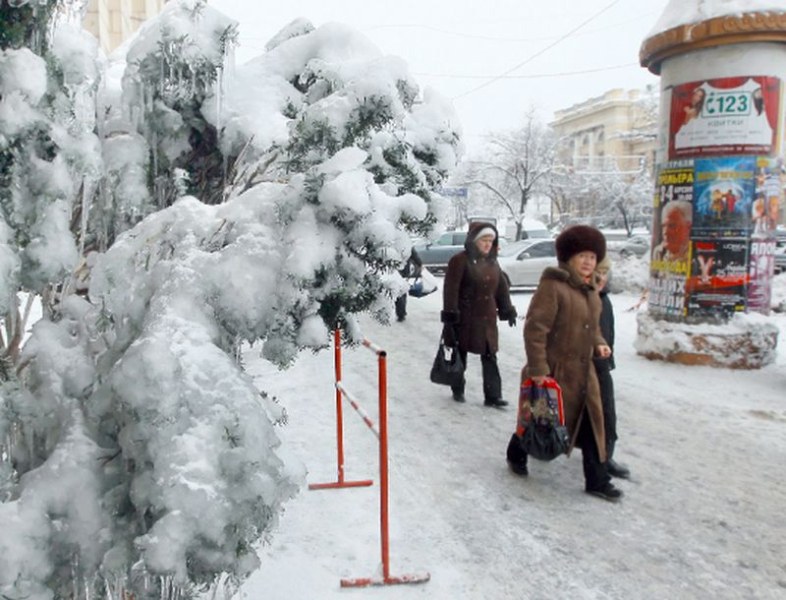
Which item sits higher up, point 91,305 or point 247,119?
point 247,119

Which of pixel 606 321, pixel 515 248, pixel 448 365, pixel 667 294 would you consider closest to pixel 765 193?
pixel 667 294

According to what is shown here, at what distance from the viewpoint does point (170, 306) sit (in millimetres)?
1688

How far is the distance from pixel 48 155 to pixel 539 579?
2813 mm

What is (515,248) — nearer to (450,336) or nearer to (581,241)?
(450,336)

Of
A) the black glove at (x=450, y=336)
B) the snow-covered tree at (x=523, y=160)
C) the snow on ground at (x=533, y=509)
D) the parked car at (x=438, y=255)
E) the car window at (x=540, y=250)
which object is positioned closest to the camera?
the snow on ground at (x=533, y=509)

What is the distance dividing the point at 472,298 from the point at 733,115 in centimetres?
385

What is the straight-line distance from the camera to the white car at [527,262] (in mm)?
18609

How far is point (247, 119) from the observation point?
2.39 metres

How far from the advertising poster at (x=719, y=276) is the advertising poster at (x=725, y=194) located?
136 mm

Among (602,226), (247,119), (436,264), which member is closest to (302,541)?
(247,119)

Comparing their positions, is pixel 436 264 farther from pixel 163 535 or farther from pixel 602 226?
pixel 602 226

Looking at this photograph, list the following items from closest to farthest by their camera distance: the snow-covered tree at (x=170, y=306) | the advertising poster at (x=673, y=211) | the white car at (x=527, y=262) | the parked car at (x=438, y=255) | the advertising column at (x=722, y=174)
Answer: the snow-covered tree at (x=170, y=306) → the advertising column at (x=722, y=174) → the advertising poster at (x=673, y=211) → the white car at (x=527, y=262) → the parked car at (x=438, y=255)

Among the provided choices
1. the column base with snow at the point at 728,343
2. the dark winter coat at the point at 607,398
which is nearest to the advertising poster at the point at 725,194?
the column base with snow at the point at 728,343

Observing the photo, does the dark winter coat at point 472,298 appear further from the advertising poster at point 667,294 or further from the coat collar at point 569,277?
the advertising poster at point 667,294
